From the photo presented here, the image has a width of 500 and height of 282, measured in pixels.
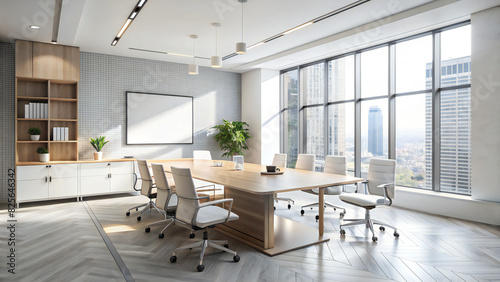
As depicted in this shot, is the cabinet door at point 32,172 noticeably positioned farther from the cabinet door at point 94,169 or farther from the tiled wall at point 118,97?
the tiled wall at point 118,97

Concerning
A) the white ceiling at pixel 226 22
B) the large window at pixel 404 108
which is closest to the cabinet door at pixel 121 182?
the white ceiling at pixel 226 22

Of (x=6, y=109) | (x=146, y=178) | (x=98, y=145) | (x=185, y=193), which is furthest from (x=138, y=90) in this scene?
(x=185, y=193)

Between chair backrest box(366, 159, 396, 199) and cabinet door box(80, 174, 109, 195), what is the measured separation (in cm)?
513

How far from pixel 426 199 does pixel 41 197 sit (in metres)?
6.92

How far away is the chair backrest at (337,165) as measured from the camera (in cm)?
521

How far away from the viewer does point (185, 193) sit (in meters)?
3.22

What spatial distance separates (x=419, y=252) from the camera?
3.57 metres

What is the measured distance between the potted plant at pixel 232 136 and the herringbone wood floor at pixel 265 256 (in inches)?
146

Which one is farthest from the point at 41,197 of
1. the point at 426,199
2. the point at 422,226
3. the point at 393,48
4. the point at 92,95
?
the point at 393,48

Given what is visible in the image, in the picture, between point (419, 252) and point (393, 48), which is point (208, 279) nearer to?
point (419, 252)

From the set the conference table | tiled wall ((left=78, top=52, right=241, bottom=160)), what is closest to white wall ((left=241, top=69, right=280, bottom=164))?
tiled wall ((left=78, top=52, right=241, bottom=160))

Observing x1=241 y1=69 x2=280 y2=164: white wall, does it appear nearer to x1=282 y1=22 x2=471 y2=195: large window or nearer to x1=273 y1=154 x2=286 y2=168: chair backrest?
Answer: x1=282 y1=22 x2=471 y2=195: large window

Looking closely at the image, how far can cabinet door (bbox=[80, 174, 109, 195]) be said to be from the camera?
20.9 feet

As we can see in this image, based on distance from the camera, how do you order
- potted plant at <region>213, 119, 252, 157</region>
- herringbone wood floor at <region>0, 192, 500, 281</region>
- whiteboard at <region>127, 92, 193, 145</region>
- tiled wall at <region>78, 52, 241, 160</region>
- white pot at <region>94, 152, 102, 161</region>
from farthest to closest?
potted plant at <region>213, 119, 252, 157</region> < whiteboard at <region>127, 92, 193, 145</region> < tiled wall at <region>78, 52, 241, 160</region> < white pot at <region>94, 152, 102, 161</region> < herringbone wood floor at <region>0, 192, 500, 281</region>
